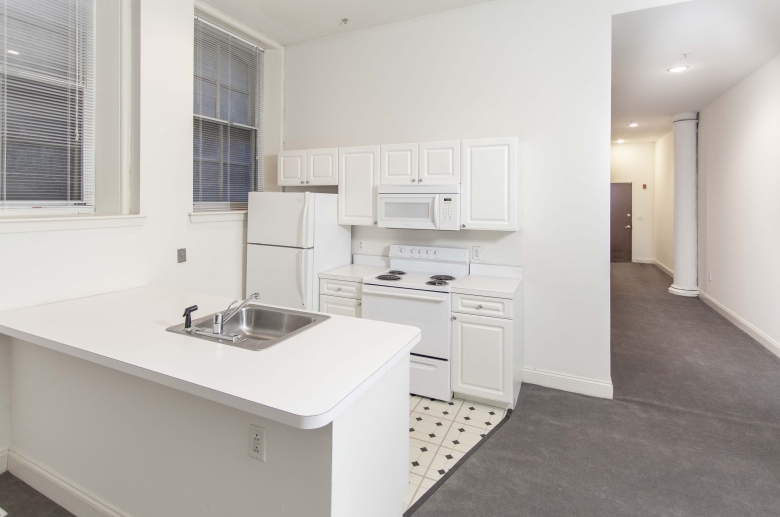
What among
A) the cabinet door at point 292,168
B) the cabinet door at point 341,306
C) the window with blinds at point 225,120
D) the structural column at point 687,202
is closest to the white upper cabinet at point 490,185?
the cabinet door at point 341,306

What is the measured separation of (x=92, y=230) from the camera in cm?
248

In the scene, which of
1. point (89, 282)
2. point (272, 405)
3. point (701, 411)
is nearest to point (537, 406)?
point (701, 411)

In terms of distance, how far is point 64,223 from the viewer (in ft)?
7.64

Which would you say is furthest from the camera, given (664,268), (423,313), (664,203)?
(664,268)

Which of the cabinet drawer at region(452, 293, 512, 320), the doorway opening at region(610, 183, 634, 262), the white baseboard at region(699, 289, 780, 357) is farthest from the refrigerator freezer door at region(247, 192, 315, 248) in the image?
the doorway opening at region(610, 183, 634, 262)

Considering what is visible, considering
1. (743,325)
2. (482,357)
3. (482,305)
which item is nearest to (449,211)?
(482,305)

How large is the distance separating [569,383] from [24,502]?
332cm

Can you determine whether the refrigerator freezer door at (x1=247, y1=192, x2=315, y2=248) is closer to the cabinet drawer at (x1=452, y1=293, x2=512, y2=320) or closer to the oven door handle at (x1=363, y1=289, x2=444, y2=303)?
the oven door handle at (x1=363, y1=289, x2=444, y2=303)

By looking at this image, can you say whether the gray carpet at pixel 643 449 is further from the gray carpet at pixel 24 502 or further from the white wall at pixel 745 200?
the gray carpet at pixel 24 502

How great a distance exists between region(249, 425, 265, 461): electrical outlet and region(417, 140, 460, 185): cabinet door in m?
2.26

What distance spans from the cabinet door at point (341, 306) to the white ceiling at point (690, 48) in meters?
2.83

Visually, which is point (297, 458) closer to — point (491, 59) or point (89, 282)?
point (89, 282)

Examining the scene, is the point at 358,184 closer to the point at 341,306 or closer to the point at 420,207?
the point at 420,207

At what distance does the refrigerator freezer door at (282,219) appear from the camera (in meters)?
3.40
